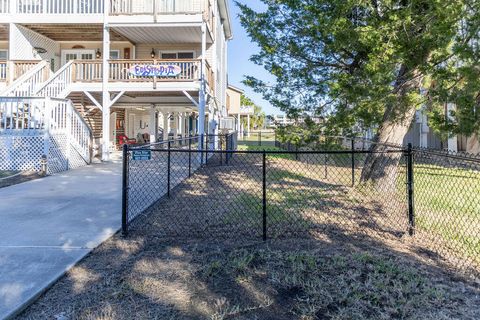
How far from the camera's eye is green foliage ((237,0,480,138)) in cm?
534

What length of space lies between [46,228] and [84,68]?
35.6ft

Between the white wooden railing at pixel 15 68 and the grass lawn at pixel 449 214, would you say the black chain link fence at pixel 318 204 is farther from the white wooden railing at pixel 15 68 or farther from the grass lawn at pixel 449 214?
the white wooden railing at pixel 15 68

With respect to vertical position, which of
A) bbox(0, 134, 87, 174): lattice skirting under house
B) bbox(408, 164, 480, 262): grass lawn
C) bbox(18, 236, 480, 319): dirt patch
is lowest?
bbox(18, 236, 480, 319): dirt patch

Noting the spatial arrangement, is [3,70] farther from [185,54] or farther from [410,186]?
[410,186]

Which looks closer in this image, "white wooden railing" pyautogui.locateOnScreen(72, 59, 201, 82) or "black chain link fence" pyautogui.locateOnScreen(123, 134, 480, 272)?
"black chain link fence" pyautogui.locateOnScreen(123, 134, 480, 272)

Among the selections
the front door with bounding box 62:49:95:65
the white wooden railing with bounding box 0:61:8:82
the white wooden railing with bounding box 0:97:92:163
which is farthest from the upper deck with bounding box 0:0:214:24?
the white wooden railing with bounding box 0:97:92:163

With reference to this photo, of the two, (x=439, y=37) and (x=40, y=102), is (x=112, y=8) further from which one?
(x=439, y=37)

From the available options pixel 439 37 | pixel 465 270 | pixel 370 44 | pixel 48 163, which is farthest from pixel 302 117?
pixel 48 163

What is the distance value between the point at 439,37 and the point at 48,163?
9.96m

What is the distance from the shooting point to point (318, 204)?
6.69 meters

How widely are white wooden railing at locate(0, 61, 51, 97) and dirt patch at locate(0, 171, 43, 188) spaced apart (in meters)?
3.32

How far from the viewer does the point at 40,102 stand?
1092cm

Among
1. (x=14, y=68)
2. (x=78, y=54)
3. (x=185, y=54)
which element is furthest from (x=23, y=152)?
(x=185, y=54)

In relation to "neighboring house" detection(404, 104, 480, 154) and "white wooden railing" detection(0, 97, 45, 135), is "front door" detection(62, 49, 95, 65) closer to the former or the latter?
"white wooden railing" detection(0, 97, 45, 135)
